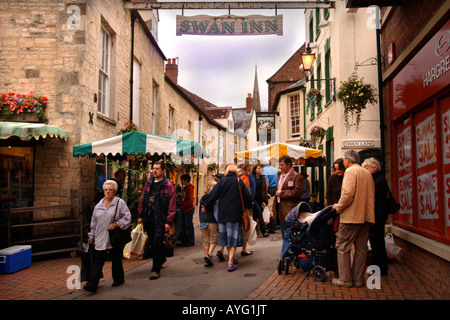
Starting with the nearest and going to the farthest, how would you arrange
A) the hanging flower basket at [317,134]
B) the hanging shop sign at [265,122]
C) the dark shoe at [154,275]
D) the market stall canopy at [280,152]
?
1. the dark shoe at [154,275]
2. the market stall canopy at [280,152]
3. the hanging flower basket at [317,134]
4. the hanging shop sign at [265,122]

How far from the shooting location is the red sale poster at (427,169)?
206 inches

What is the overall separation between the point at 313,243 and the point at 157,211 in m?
2.56

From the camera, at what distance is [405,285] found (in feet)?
17.0

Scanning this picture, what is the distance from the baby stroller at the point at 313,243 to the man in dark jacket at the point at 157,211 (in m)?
1.94

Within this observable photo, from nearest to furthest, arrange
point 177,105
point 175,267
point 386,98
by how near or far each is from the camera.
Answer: point 175,267, point 386,98, point 177,105

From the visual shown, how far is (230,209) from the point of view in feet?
21.1

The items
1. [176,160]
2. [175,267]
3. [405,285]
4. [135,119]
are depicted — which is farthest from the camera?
[135,119]

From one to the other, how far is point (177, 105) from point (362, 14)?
11.0 metres

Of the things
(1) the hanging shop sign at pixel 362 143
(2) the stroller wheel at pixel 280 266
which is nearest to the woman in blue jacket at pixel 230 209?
(2) the stroller wheel at pixel 280 266

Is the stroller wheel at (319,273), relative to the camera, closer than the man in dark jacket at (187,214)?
Yes

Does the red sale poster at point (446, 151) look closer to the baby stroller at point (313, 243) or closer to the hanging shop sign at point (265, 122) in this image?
the baby stroller at point (313, 243)

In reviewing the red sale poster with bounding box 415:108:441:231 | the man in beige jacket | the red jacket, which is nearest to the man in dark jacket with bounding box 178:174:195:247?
the red jacket

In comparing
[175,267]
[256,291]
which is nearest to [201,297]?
[256,291]

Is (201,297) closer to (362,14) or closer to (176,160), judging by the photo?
(176,160)
